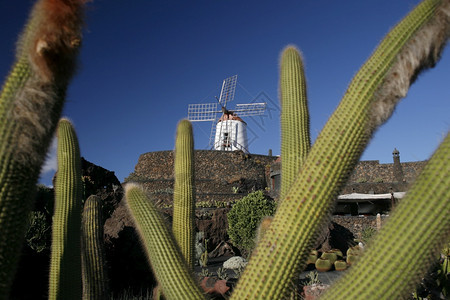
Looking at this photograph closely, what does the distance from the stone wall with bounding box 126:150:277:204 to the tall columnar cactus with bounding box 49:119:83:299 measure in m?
26.9

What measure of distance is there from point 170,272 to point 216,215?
→ 41.5ft

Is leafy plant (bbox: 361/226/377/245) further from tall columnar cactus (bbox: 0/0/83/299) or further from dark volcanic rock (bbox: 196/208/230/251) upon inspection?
tall columnar cactus (bbox: 0/0/83/299)

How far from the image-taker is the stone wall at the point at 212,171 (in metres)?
31.2

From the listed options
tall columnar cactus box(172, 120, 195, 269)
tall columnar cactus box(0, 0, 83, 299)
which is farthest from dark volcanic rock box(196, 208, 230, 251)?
tall columnar cactus box(0, 0, 83, 299)

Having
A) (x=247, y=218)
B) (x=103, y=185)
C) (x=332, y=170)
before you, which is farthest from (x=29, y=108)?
(x=247, y=218)

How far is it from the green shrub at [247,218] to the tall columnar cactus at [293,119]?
354 inches

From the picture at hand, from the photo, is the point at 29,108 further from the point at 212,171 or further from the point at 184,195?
the point at 212,171

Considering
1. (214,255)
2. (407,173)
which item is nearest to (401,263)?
(214,255)

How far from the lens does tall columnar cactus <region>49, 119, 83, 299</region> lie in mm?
3551

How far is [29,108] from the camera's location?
1.62 meters

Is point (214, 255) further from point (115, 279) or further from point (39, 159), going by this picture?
point (39, 159)

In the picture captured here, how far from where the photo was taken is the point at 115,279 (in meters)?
7.38

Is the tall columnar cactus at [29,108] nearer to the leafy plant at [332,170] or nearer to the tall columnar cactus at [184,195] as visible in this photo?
the leafy plant at [332,170]

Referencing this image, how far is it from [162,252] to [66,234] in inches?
53.4
